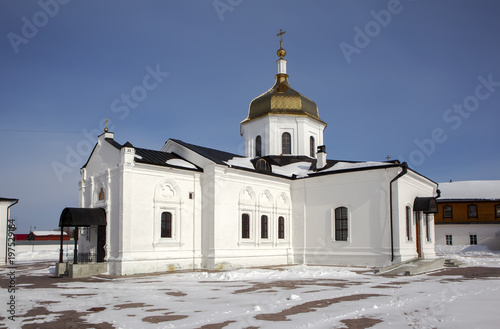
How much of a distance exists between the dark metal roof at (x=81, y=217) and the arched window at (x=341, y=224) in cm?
1152

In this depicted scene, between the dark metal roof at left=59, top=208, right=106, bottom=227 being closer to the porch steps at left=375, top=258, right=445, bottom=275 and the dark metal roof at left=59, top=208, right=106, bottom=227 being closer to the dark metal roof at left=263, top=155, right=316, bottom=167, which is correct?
the dark metal roof at left=263, top=155, right=316, bottom=167

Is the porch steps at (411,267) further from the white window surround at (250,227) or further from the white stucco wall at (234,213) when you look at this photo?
the white window surround at (250,227)

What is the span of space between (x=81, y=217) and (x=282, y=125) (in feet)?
44.3

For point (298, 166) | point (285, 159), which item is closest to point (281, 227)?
point (298, 166)

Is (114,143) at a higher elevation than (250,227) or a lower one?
higher

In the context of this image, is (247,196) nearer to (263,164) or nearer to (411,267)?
(263,164)

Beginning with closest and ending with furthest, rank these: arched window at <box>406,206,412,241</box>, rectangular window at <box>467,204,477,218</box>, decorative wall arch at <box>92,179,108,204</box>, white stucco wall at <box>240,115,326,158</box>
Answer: decorative wall arch at <box>92,179,108,204</box>
arched window at <box>406,206,412,241</box>
white stucco wall at <box>240,115,326,158</box>
rectangular window at <box>467,204,477,218</box>

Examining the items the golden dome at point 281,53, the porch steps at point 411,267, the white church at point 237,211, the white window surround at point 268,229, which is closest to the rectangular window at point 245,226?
the white church at point 237,211

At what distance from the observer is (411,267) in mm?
17844

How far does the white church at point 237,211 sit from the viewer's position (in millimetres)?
18438

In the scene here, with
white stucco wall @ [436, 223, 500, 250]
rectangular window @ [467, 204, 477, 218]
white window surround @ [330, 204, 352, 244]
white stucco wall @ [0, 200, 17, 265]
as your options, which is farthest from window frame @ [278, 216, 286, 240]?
rectangular window @ [467, 204, 477, 218]

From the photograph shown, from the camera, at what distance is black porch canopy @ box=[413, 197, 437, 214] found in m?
21.6

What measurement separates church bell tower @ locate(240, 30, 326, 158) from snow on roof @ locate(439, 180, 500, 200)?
20.6m

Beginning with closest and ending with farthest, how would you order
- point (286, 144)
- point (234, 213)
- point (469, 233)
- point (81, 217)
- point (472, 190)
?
point (81, 217), point (234, 213), point (286, 144), point (469, 233), point (472, 190)
